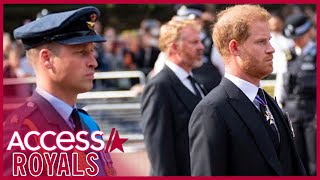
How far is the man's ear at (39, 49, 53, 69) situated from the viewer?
14.6 ft

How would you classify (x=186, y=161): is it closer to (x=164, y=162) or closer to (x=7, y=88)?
(x=164, y=162)

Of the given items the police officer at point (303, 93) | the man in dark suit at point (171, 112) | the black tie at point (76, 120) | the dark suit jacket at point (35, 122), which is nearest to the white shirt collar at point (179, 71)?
the man in dark suit at point (171, 112)

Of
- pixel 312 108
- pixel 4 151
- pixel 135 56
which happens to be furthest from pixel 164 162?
pixel 135 56

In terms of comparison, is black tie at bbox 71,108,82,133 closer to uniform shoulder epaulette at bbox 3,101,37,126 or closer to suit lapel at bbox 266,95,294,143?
uniform shoulder epaulette at bbox 3,101,37,126

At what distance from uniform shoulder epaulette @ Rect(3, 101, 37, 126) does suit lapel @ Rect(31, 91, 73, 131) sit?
1.2 inches

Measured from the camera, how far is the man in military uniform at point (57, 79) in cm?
429

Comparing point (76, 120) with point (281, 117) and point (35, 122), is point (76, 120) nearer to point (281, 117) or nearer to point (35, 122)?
point (35, 122)

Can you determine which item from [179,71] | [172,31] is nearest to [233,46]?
[179,71]

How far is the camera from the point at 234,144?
15.1ft

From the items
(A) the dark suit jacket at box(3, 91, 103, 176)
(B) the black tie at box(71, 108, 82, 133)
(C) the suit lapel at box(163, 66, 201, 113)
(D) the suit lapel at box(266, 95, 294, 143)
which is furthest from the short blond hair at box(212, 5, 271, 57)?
(C) the suit lapel at box(163, 66, 201, 113)

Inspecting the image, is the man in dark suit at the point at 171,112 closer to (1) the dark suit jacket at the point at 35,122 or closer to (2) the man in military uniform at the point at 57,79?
(2) the man in military uniform at the point at 57,79

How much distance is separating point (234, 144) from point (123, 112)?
29.0ft

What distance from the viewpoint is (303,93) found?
1073 centimetres

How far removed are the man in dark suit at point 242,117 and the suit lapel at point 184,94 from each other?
217 cm
